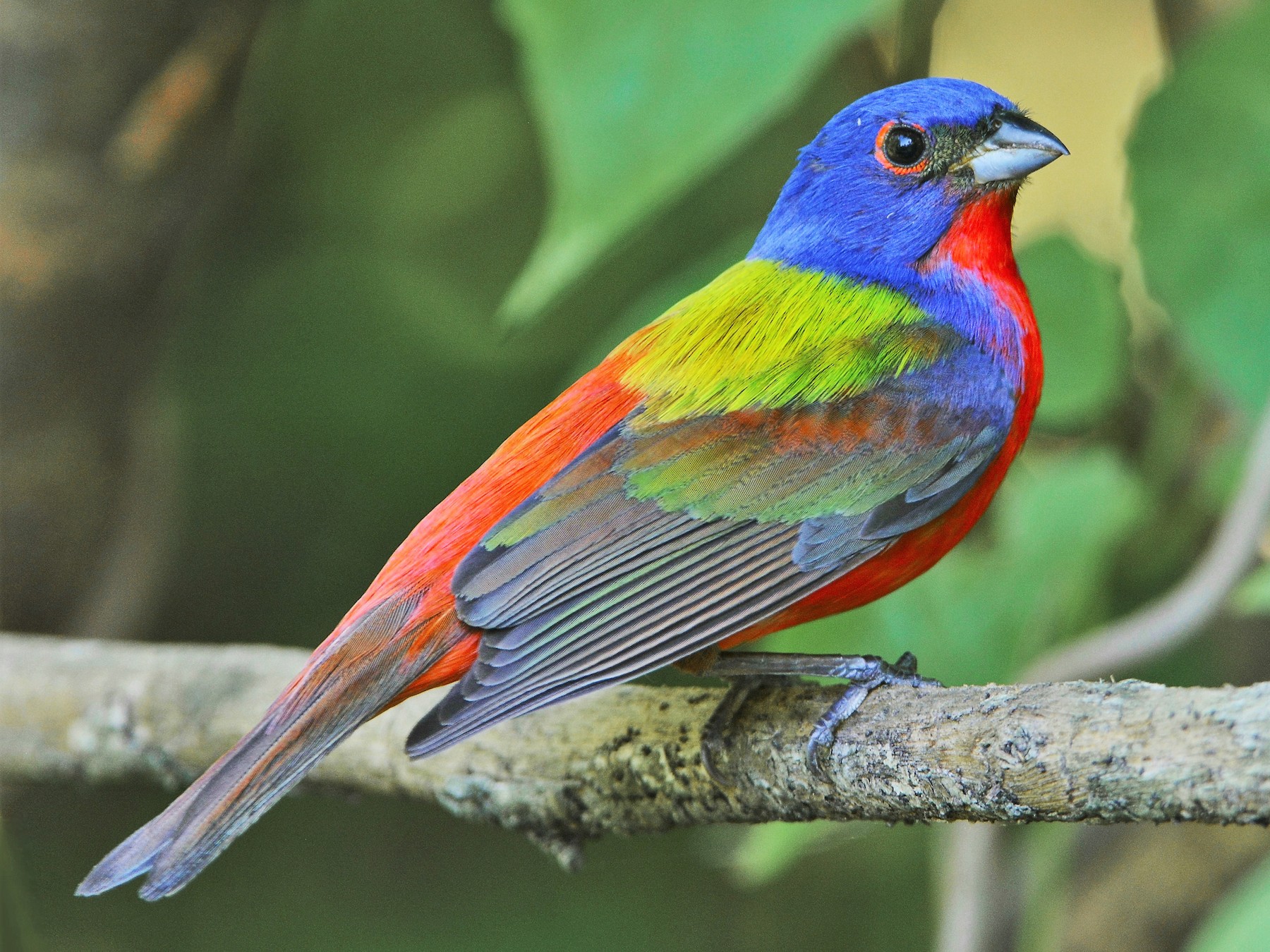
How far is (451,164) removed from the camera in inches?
186

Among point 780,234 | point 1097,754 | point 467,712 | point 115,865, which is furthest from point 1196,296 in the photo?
point 115,865

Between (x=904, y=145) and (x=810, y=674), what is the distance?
0.88m

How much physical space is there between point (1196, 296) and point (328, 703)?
6.65ft

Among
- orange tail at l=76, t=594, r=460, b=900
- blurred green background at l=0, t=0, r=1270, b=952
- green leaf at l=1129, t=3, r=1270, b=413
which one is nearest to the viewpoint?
orange tail at l=76, t=594, r=460, b=900

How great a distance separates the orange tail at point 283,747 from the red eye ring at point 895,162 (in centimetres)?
107

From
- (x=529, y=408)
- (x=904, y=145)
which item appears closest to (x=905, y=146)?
(x=904, y=145)

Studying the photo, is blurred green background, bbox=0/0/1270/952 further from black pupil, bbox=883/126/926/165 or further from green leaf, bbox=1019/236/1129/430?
black pupil, bbox=883/126/926/165

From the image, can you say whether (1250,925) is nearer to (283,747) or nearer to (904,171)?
(904,171)

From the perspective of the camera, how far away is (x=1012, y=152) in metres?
2.18

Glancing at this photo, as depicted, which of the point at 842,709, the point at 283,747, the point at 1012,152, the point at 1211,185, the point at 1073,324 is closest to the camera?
the point at 283,747

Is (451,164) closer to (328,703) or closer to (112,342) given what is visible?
(112,342)

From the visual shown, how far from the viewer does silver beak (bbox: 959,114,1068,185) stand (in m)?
2.12

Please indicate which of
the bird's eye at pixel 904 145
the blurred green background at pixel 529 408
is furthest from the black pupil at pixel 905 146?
the blurred green background at pixel 529 408

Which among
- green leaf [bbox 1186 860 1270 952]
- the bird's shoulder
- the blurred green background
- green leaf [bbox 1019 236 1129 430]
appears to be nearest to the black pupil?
the bird's shoulder
